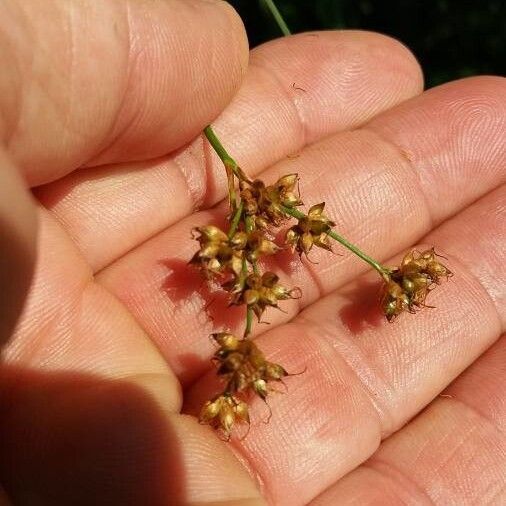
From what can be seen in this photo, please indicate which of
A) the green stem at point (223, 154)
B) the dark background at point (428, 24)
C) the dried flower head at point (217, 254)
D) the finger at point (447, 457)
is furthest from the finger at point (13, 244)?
the dark background at point (428, 24)

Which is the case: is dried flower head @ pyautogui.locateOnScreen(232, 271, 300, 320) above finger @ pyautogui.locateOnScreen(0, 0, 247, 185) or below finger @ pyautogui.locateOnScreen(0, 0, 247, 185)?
below

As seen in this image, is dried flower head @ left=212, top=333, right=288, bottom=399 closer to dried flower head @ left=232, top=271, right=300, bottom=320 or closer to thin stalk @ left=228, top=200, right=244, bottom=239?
dried flower head @ left=232, top=271, right=300, bottom=320

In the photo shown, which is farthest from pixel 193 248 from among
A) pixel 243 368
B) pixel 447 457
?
pixel 447 457

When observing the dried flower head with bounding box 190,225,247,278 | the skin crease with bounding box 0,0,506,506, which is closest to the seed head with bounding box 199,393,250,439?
the skin crease with bounding box 0,0,506,506

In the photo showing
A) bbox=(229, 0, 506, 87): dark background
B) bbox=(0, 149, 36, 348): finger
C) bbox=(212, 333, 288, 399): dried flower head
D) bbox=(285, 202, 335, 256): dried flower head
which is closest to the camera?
bbox=(0, 149, 36, 348): finger

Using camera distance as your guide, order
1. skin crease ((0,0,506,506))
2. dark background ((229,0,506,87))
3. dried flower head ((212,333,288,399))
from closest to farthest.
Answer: skin crease ((0,0,506,506)), dried flower head ((212,333,288,399)), dark background ((229,0,506,87))

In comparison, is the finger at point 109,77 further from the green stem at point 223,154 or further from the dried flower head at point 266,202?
the dried flower head at point 266,202
